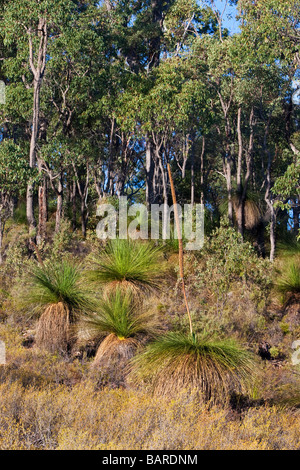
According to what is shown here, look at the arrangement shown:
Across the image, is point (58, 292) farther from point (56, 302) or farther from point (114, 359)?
point (114, 359)

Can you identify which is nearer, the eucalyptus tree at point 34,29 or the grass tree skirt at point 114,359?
the grass tree skirt at point 114,359

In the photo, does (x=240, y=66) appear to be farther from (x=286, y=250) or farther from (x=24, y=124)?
(x=24, y=124)

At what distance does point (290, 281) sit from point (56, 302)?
5621 millimetres

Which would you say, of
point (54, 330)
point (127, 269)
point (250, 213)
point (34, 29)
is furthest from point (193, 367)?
point (34, 29)

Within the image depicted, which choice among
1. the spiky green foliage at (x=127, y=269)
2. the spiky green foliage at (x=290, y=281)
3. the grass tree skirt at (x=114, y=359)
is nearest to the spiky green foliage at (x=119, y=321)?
the grass tree skirt at (x=114, y=359)

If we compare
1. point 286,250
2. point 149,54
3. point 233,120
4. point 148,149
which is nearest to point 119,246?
point 286,250

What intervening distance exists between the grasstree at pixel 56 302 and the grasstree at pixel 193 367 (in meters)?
1.98

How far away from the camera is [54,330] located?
336 inches

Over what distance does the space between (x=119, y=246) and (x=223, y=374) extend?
405cm

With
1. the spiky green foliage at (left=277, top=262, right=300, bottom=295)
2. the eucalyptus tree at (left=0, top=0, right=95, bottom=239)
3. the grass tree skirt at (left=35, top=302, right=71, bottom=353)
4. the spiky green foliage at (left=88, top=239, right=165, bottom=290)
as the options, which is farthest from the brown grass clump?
the grass tree skirt at (left=35, top=302, right=71, bottom=353)

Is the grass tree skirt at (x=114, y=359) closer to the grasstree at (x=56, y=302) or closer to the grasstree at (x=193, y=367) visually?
the grasstree at (x=193, y=367)

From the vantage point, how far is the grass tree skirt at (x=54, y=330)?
8.47 metres

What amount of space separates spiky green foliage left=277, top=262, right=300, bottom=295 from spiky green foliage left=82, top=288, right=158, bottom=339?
4440mm

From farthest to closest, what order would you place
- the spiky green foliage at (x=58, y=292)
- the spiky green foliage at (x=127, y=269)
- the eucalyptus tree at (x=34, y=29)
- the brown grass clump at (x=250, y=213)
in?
the brown grass clump at (x=250, y=213)
the eucalyptus tree at (x=34, y=29)
the spiky green foliage at (x=127, y=269)
the spiky green foliage at (x=58, y=292)
